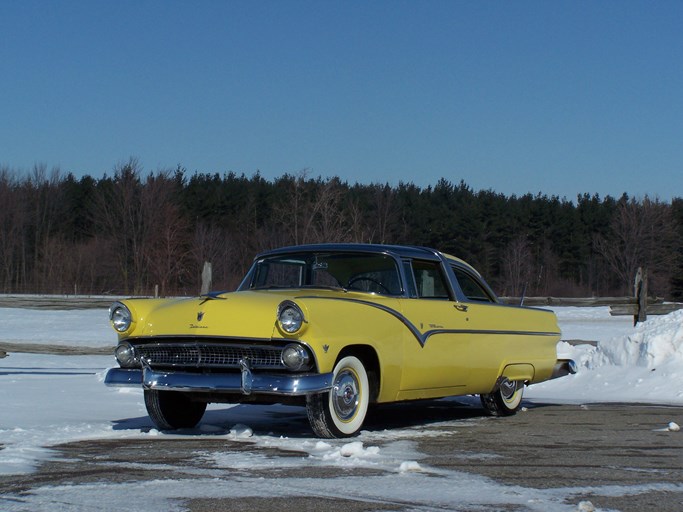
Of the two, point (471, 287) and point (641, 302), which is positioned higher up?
point (641, 302)

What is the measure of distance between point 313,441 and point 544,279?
7439cm

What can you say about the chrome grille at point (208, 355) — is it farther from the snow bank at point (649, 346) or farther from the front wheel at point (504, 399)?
the snow bank at point (649, 346)

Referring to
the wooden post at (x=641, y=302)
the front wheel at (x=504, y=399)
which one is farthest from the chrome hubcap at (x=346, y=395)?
the wooden post at (x=641, y=302)

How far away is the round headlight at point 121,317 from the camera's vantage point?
25.0 ft

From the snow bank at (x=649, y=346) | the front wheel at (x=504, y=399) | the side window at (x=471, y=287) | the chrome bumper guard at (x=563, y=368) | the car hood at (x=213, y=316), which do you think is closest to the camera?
the car hood at (x=213, y=316)

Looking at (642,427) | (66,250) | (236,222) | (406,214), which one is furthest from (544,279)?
(642,427)

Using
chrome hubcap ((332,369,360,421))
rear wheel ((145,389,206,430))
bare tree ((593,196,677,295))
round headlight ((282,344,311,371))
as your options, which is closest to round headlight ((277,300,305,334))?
round headlight ((282,344,311,371))

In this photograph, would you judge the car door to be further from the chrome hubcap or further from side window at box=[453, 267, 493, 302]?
the chrome hubcap

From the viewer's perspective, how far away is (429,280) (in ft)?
29.2

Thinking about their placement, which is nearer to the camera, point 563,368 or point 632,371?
point 563,368

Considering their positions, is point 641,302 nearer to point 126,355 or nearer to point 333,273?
point 333,273

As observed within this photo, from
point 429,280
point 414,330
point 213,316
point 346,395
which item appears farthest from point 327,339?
point 429,280

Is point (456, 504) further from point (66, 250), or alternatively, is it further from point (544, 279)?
point (544, 279)

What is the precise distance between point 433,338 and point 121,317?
8.65 feet
